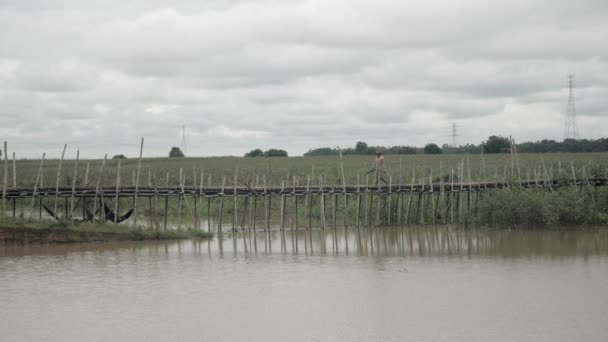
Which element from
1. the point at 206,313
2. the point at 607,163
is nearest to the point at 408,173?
the point at 607,163

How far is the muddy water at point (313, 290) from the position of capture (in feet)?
40.8

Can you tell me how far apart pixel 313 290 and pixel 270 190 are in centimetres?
975

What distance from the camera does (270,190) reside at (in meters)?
25.0

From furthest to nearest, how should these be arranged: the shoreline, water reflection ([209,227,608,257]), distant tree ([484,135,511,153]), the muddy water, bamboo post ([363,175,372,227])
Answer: distant tree ([484,135,511,153]), bamboo post ([363,175,372,227]), the shoreline, water reflection ([209,227,608,257]), the muddy water

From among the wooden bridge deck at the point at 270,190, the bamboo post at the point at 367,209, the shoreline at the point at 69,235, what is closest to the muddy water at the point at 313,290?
the shoreline at the point at 69,235

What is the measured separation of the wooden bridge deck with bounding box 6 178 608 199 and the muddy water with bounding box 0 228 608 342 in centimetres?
222

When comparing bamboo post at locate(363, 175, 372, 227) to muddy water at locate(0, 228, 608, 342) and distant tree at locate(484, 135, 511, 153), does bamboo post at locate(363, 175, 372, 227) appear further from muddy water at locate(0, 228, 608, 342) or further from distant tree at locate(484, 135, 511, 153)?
distant tree at locate(484, 135, 511, 153)

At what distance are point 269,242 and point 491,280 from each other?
354 inches

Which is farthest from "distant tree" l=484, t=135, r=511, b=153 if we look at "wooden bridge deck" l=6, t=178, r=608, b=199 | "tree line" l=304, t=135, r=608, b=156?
"wooden bridge deck" l=6, t=178, r=608, b=199

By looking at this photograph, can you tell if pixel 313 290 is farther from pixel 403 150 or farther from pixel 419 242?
pixel 403 150

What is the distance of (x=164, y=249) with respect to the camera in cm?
2183

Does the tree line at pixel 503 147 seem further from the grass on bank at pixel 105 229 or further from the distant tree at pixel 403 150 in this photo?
the grass on bank at pixel 105 229

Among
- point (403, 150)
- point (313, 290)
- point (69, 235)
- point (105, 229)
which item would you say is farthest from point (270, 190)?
point (403, 150)

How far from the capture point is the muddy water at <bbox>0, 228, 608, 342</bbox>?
489 inches
